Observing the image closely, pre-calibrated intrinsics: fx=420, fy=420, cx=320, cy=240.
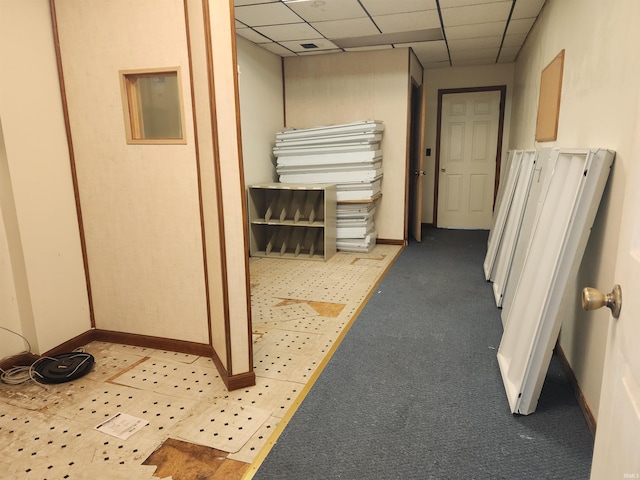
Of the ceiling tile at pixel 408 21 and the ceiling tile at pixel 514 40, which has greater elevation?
the ceiling tile at pixel 408 21

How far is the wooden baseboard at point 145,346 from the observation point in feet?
7.16

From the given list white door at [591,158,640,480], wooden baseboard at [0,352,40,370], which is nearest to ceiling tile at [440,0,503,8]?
white door at [591,158,640,480]

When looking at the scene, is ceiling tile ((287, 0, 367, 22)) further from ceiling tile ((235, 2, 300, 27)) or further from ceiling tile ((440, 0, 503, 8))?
ceiling tile ((440, 0, 503, 8))

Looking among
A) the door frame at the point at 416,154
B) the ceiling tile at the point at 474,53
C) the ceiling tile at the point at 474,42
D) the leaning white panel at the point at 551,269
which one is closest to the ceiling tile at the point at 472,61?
the ceiling tile at the point at 474,53

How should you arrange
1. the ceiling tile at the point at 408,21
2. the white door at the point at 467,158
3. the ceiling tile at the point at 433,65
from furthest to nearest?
the white door at the point at 467,158 < the ceiling tile at the point at 433,65 < the ceiling tile at the point at 408,21

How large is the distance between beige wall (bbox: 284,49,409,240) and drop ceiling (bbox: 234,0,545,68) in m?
0.20

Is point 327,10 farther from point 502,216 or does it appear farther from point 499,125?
point 499,125

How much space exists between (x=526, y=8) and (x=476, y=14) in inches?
15.9

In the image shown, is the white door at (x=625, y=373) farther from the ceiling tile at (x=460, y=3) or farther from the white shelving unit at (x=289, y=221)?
the white shelving unit at (x=289, y=221)

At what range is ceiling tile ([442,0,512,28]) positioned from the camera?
357 cm

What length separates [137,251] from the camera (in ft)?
8.29

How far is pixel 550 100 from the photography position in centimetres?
306

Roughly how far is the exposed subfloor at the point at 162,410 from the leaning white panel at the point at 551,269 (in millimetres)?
1036

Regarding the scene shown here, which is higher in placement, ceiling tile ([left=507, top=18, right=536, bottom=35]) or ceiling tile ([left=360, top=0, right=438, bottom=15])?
ceiling tile ([left=360, top=0, right=438, bottom=15])
